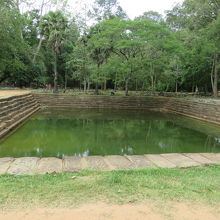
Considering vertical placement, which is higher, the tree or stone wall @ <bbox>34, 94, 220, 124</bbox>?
the tree

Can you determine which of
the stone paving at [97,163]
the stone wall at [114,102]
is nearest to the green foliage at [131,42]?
the stone wall at [114,102]

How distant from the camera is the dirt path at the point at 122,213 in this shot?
78.2 inches

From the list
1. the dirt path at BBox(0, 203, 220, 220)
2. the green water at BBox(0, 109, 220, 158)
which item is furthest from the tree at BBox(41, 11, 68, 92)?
the dirt path at BBox(0, 203, 220, 220)

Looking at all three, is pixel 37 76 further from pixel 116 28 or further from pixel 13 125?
pixel 13 125

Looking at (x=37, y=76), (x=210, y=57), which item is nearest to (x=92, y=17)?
(x=37, y=76)

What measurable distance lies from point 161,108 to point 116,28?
717 cm

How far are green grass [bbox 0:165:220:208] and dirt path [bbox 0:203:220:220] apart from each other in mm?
114

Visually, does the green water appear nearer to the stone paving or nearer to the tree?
the stone paving

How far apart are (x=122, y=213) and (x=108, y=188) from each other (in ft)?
1.71

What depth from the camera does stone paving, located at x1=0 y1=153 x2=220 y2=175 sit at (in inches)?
131

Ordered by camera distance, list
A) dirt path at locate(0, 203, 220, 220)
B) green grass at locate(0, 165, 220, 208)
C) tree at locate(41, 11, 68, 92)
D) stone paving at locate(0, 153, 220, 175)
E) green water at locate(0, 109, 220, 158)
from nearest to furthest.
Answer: dirt path at locate(0, 203, 220, 220) < green grass at locate(0, 165, 220, 208) < stone paving at locate(0, 153, 220, 175) < green water at locate(0, 109, 220, 158) < tree at locate(41, 11, 68, 92)

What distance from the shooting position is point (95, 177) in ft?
9.61

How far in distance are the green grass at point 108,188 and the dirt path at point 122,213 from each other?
114 millimetres

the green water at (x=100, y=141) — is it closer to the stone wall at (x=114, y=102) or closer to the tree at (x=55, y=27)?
the stone wall at (x=114, y=102)
